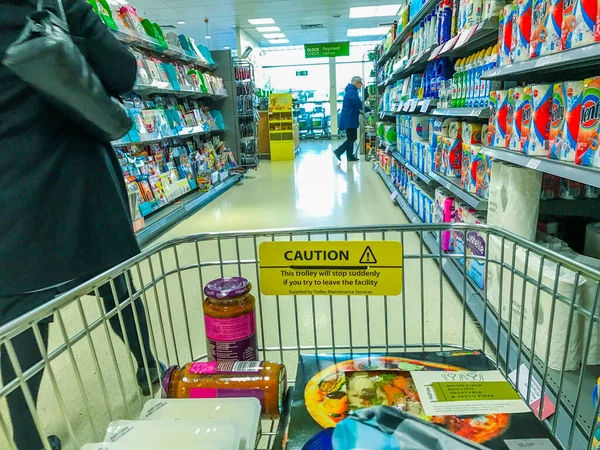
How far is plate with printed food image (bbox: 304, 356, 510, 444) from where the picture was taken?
0.74 m

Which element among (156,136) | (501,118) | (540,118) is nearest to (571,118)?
(540,118)

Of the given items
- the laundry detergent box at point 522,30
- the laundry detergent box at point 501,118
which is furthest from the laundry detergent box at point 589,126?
the laundry detergent box at point 501,118

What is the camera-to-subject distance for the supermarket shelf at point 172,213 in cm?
396

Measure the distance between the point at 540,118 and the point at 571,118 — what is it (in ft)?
0.69

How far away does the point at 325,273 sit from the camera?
3.04 feet

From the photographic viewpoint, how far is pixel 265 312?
2.48 m

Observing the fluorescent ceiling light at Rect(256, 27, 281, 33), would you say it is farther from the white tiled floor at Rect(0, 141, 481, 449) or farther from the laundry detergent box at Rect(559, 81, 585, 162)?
the laundry detergent box at Rect(559, 81, 585, 162)

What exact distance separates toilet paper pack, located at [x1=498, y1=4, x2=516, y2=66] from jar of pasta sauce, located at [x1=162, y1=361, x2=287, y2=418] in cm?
169

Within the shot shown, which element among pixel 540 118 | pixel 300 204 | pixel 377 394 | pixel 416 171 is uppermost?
pixel 540 118

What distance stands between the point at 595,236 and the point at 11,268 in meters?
2.03

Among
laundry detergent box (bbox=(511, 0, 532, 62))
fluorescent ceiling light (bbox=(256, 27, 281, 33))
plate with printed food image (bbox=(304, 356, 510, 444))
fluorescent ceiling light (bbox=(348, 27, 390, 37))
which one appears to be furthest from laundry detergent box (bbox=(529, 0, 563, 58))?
fluorescent ceiling light (bbox=(348, 27, 390, 37))

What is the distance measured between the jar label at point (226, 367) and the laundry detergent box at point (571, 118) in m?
1.23

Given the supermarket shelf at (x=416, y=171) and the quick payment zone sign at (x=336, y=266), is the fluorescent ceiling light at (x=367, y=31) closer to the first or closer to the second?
the supermarket shelf at (x=416, y=171)

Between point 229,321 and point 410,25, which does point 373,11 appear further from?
point 229,321
